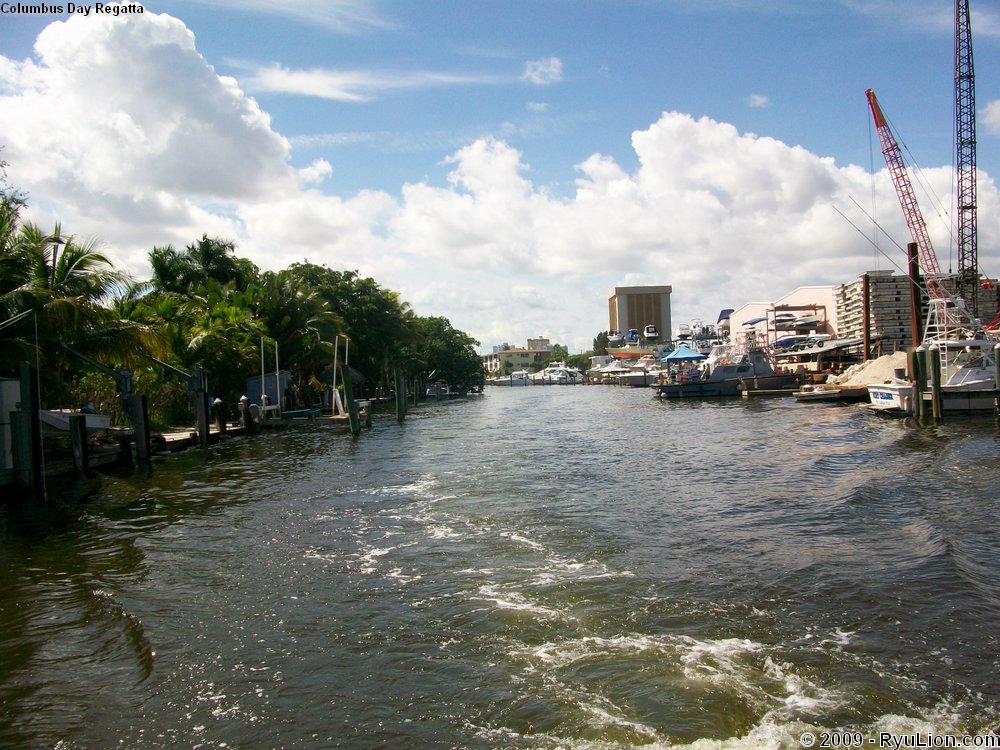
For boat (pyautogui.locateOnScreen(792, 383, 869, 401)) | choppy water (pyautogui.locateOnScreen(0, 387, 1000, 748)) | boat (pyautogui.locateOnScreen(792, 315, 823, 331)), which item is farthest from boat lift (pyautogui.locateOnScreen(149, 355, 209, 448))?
boat (pyautogui.locateOnScreen(792, 315, 823, 331))

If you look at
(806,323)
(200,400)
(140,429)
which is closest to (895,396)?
(200,400)

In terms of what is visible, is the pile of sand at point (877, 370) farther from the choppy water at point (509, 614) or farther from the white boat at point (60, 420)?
the white boat at point (60, 420)

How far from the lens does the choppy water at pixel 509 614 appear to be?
5695mm

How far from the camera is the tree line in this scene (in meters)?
18.8

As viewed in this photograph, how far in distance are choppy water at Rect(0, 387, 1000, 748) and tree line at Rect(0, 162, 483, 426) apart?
19.2 feet

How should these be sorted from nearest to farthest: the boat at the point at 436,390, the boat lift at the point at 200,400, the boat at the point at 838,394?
the boat lift at the point at 200,400, the boat at the point at 838,394, the boat at the point at 436,390

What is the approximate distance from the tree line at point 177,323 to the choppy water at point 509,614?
5.84m

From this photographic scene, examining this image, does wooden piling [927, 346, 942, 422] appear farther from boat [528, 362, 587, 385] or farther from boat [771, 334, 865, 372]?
boat [528, 362, 587, 385]

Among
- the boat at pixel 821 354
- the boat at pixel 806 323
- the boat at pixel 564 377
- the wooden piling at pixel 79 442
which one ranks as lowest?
the boat at pixel 564 377

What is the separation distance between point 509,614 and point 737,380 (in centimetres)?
4755

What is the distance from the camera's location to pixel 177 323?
30.6m

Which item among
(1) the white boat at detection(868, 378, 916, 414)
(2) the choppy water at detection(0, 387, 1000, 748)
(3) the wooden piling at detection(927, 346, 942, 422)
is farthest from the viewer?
(1) the white boat at detection(868, 378, 916, 414)

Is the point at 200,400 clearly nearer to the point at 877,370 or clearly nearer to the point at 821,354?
the point at 877,370

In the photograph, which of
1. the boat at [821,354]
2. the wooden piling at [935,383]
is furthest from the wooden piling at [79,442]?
the boat at [821,354]
